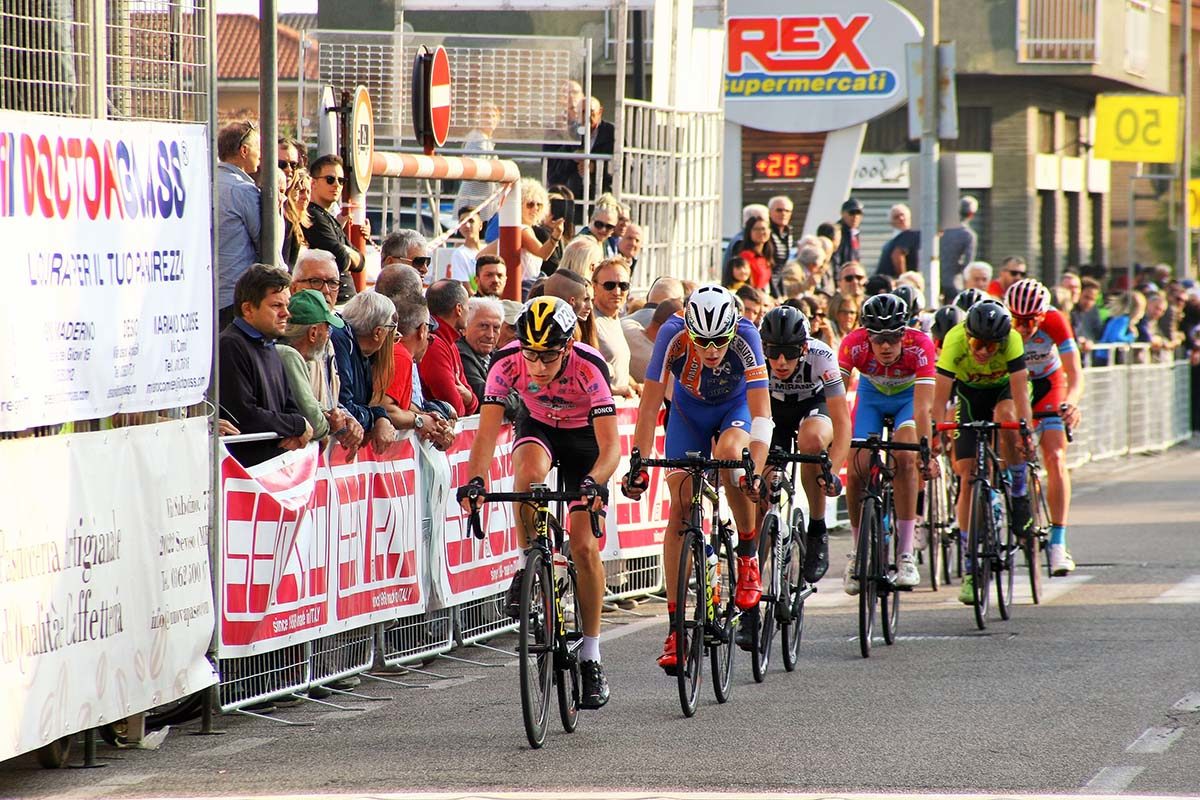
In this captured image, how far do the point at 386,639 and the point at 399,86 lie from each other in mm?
7309

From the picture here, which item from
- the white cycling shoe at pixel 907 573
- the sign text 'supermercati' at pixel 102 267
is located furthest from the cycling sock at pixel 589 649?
the white cycling shoe at pixel 907 573

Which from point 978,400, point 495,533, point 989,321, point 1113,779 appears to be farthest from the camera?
point 978,400

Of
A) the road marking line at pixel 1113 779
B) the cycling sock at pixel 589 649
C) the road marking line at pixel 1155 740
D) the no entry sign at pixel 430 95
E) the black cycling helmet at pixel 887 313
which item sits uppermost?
the no entry sign at pixel 430 95

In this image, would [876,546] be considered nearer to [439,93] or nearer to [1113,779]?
[1113,779]

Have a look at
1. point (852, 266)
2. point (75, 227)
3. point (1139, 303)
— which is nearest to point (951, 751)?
point (75, 227)

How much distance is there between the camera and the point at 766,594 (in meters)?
10.9

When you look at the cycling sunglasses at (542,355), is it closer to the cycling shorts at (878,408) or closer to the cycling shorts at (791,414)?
the cycling shorts at (791,414)

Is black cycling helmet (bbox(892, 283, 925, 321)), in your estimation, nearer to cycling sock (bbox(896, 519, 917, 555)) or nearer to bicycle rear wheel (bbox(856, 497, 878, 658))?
cycling sock (bbox(896, 519, 917, 555))

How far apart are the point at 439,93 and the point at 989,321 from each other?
3.71 meters

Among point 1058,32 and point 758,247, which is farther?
point 1058,32

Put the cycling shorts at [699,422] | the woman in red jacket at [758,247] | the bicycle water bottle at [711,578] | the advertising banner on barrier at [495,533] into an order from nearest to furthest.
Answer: the bicycle water bottle at [711,578]
the cycling shorts at [699,422]
the advertising banner on barrier at [495,533]
the woman in red jacket at [758,247]

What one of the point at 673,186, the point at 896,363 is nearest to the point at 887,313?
the point at 896,363

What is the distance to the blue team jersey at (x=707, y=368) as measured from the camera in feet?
34.2

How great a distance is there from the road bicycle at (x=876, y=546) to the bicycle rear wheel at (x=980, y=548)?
1.95ft
